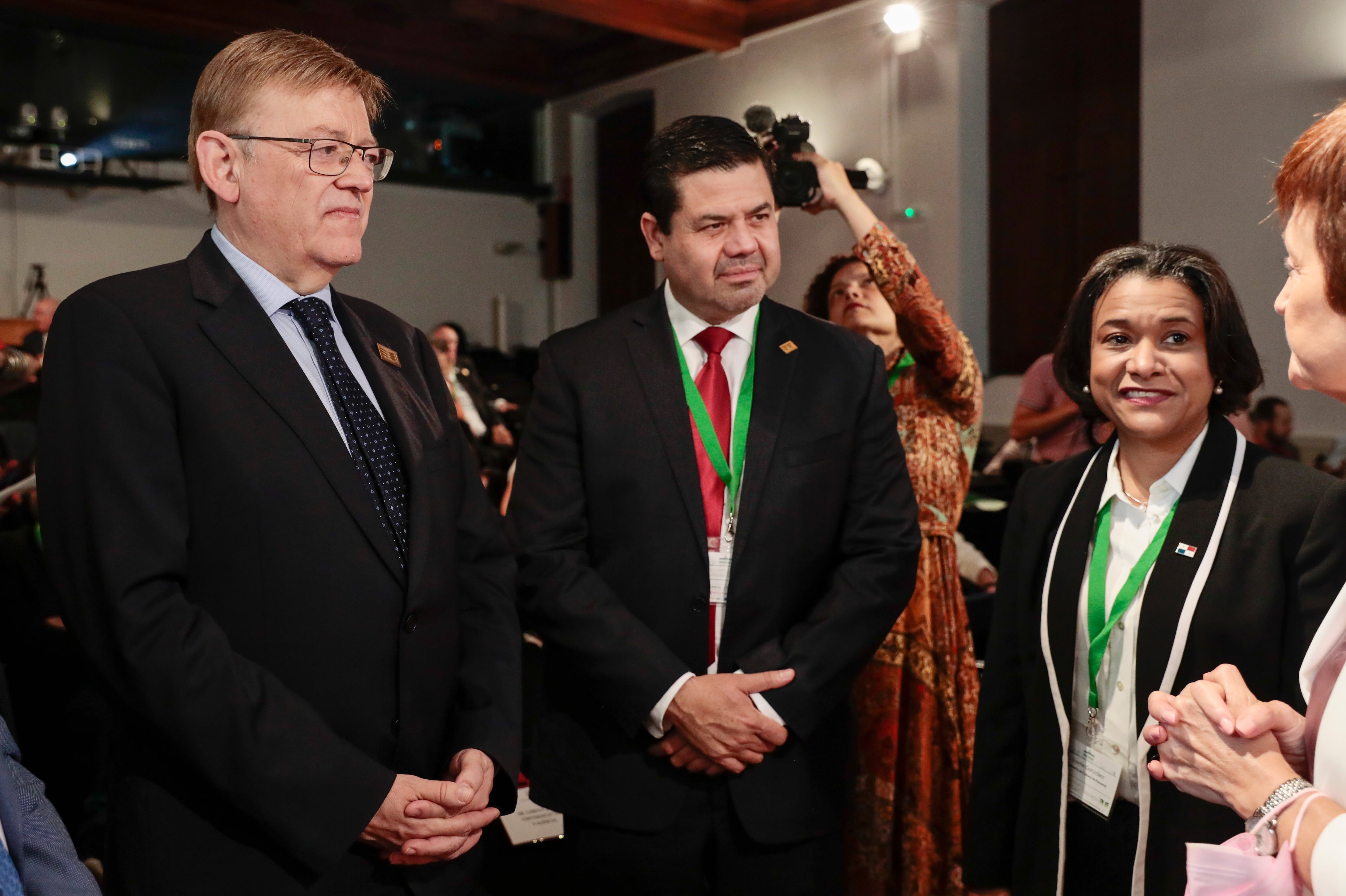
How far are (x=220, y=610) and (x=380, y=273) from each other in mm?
10584

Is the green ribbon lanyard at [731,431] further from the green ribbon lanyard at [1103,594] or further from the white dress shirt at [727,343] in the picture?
the green ribbon lanyard at [1103,594]

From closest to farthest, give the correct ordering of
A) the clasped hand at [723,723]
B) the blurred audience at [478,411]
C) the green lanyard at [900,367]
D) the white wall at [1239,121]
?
the clasped hand at [723,723] < the green lanyard at [900,367] < the white wall at [1239,121] < the blurred audience at [478,411]

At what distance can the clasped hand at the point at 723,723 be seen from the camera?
5.23 feet

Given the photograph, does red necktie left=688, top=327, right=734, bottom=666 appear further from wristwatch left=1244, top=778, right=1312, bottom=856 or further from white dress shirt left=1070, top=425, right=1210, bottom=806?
wristwatch left=1244, top=778, right=1312, bottom=856

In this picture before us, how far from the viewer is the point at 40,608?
3.10 meters

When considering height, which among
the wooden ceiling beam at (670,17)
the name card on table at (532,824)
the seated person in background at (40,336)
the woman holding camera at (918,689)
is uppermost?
the wooden ceiling beam at (670,17)

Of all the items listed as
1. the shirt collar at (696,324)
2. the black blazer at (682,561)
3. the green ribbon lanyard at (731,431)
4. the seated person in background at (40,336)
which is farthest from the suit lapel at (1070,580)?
the seated person in background at (40,336)

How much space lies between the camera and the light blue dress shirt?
1.37 meters

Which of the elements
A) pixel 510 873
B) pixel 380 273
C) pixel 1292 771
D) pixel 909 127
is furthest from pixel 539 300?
pixel 1292 771

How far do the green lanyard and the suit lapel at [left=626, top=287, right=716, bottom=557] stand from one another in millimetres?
688

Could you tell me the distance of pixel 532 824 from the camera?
2.08 metres

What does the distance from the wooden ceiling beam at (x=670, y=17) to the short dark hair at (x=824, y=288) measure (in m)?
6.12

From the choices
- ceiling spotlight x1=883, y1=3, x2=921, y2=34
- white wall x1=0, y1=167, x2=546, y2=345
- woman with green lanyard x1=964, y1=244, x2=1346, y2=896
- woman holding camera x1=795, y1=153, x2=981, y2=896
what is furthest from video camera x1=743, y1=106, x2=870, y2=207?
white wall x1=0, y1=167, x2=546, y2=345

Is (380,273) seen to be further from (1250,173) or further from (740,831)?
(740,831)
